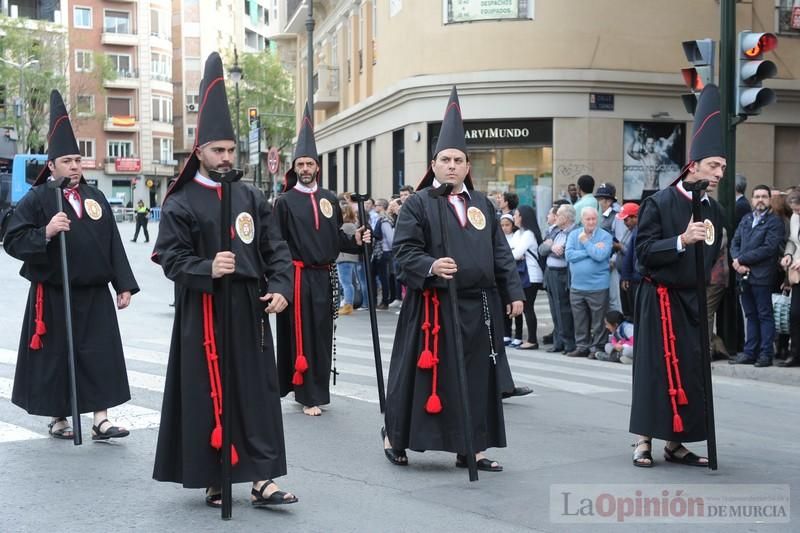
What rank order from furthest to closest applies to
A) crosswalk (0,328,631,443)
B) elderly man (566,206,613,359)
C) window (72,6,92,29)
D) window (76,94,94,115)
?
window (72,6,92,29), window (76,94,94,115), elderly man (566,206,613,359), crosswalk (0,328,631,443)

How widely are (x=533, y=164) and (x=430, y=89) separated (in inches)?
117

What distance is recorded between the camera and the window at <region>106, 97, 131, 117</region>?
83375 mm

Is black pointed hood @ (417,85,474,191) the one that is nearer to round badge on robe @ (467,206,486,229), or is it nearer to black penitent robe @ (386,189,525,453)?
round badge on robe @ (467,206,486,229)

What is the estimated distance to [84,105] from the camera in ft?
245

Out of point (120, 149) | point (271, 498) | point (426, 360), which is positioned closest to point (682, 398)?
point (426, 360)

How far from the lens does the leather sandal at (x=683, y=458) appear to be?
292 inches

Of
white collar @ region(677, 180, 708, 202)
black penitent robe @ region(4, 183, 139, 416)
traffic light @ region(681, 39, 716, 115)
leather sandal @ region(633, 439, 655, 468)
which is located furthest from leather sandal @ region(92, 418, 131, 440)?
traffic light @ region(681, 39, 716, 115)

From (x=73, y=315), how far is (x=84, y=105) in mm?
69976

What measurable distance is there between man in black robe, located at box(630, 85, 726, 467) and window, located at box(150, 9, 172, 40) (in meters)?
82.1

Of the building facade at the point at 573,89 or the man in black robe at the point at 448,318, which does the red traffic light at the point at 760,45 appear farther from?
the building facade at the point at 573,89

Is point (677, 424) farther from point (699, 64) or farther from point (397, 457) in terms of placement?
point (699, 64)

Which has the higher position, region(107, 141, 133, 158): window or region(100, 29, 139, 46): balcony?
region(100, 29, 139, 46): balcony

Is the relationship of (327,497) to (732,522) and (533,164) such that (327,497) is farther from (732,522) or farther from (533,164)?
(533,164)

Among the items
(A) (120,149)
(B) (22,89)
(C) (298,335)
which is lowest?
(C) (298,335)
